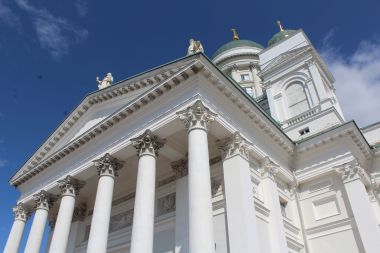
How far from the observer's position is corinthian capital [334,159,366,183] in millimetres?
15250

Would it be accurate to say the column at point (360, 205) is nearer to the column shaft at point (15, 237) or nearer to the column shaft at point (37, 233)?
the column shaft at point (37, 233)

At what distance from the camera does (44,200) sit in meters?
17.7

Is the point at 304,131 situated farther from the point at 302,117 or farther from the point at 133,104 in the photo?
the point at 133,104

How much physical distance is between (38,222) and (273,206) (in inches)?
439

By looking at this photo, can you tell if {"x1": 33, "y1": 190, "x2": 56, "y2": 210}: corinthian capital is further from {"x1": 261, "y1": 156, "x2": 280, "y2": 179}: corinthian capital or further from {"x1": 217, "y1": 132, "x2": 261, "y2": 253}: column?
{"x1": 261, "y1": 156, "x2": 280, "y2": 179}: corinthian capital

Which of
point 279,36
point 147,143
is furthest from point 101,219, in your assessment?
point 279,36

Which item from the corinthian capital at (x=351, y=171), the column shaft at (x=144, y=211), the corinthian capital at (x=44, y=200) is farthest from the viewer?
the corinthian capital at (x=44, y=200)

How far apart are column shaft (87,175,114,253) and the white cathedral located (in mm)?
47

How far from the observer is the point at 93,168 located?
15734 mm

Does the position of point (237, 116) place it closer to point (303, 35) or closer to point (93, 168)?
point (93, 168)

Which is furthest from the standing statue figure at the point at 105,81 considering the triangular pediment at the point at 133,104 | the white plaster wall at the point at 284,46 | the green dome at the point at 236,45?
the green dome at the point at 236,45

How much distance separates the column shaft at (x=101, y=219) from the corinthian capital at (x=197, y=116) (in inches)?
172

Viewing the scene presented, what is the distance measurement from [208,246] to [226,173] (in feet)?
12.5

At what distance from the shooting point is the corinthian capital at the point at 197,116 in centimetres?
1220
